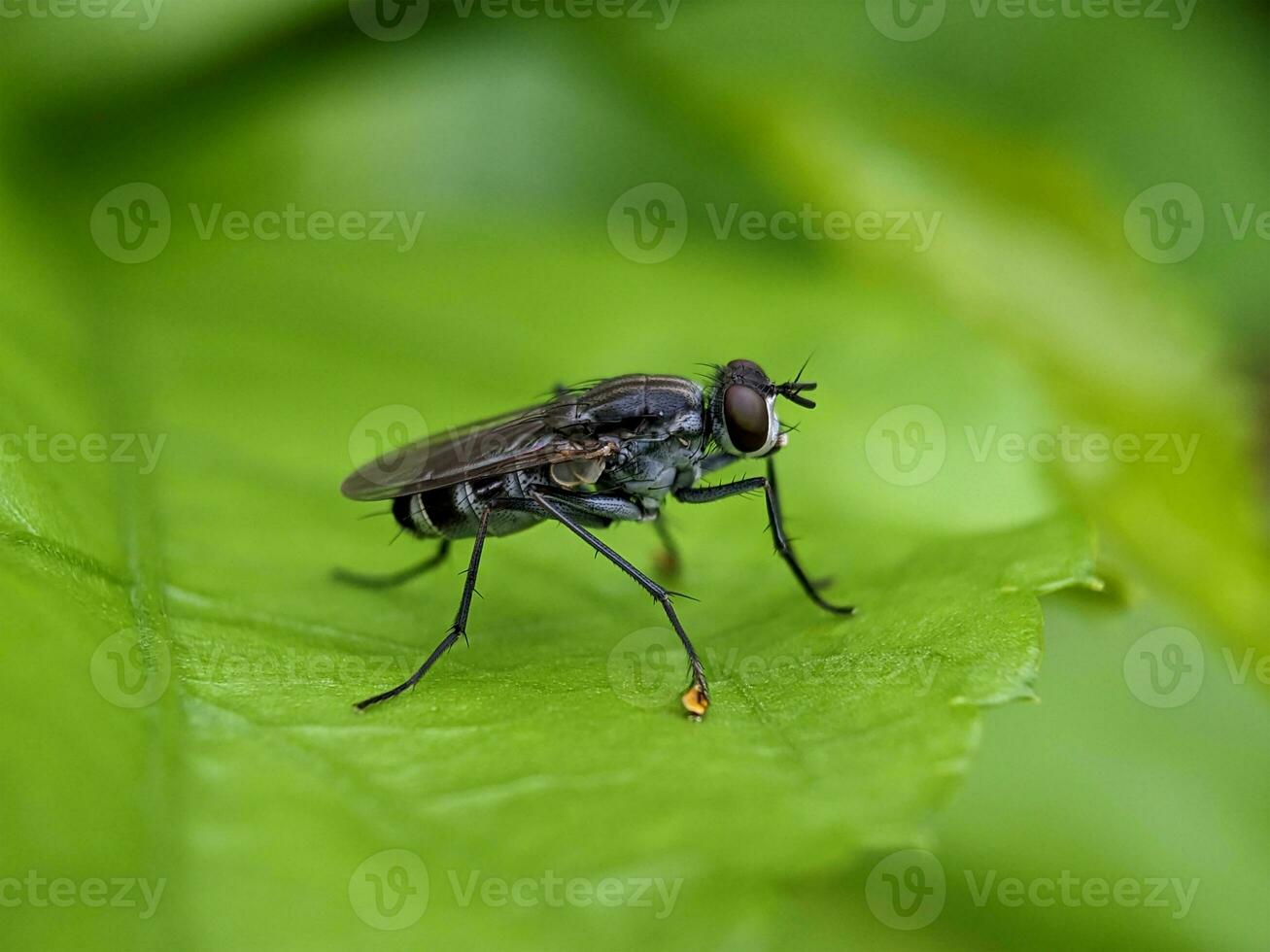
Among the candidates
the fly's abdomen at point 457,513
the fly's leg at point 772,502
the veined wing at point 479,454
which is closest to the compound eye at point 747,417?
the fly's leg at point 772,502

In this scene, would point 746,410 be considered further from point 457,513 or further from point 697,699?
point 697,699

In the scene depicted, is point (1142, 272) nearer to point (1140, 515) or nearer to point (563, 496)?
point (1140, 515)

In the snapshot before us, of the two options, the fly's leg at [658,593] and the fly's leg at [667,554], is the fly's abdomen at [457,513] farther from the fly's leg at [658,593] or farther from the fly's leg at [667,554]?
the fly's leg at [667,554]

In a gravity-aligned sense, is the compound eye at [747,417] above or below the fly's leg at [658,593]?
above

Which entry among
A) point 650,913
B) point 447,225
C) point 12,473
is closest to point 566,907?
point 650,913

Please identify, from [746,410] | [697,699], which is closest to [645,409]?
[746,410]

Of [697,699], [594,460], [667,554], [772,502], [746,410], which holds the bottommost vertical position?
[697,699]
